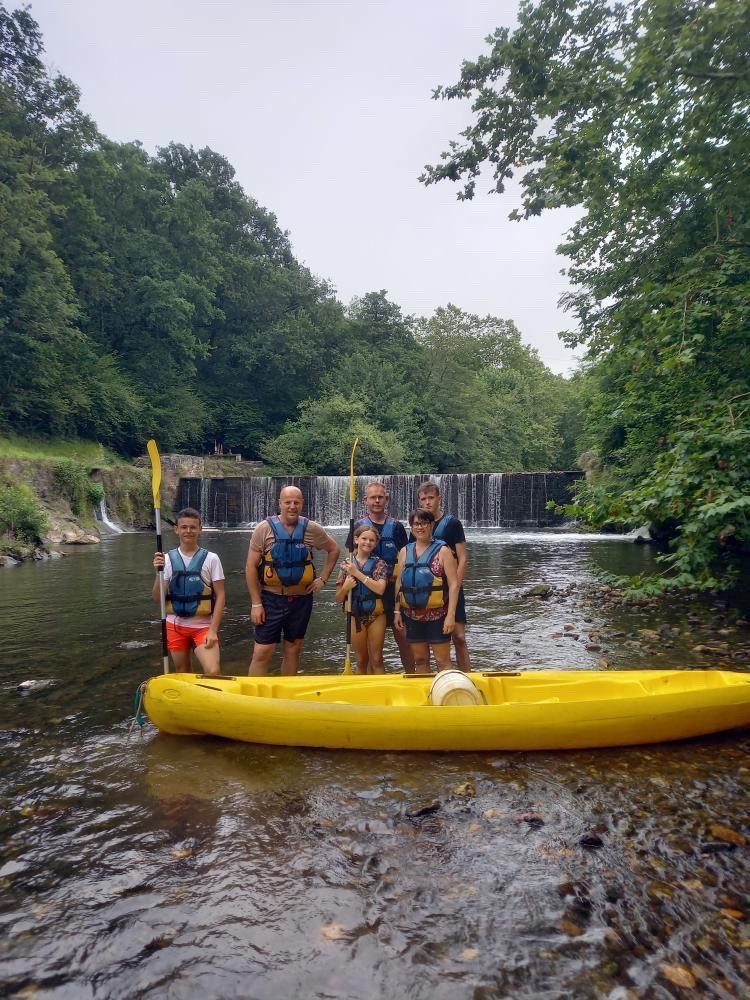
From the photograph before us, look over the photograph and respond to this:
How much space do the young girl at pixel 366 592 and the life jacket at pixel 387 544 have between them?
51mm

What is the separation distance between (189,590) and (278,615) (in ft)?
2.43

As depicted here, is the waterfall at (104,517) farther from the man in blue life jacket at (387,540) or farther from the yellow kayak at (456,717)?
the yellow kayak at (456,717)

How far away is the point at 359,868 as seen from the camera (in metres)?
3.08

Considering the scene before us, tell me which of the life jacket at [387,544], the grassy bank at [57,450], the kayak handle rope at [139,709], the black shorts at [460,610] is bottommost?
the kayak handle rope at [139,709]

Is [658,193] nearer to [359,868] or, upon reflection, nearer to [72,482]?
[359,868]

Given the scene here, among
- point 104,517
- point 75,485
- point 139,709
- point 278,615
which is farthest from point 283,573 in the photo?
point 104,517

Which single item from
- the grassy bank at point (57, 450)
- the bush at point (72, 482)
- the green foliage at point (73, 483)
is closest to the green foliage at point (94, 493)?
the green foliage at point (73, 483)

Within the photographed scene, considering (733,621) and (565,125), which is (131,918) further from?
(565,125)

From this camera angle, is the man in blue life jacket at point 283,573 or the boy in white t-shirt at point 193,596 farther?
the man in blue life jacket at point 283,573

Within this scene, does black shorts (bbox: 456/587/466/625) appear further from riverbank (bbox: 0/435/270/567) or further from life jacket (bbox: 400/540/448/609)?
riverbank (bbox: 0/435/270/567)

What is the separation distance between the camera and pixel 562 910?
2.74 meters

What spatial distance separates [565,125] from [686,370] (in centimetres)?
539

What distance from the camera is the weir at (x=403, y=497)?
26.4m

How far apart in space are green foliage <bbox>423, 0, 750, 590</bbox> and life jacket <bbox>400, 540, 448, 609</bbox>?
2.22 m
